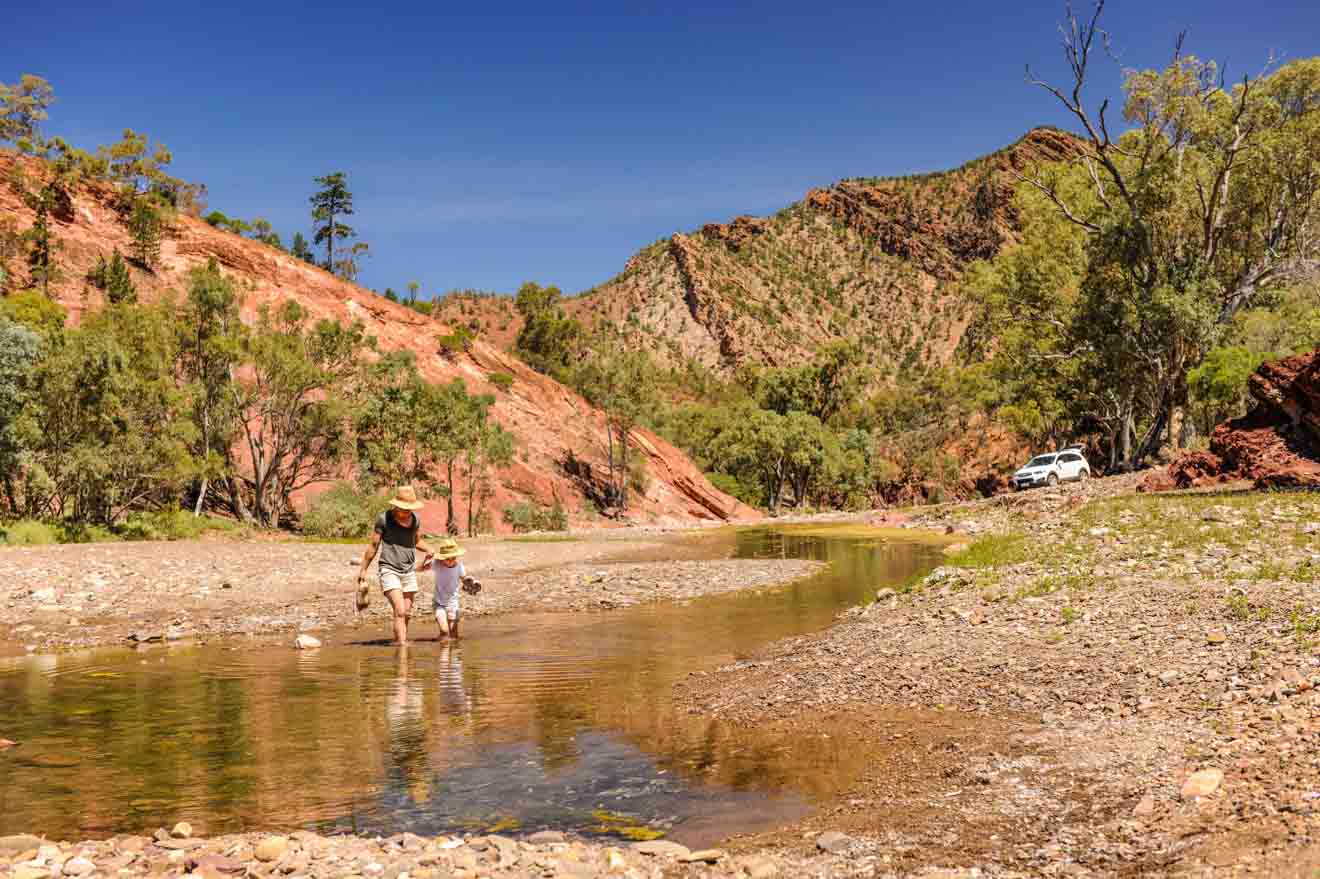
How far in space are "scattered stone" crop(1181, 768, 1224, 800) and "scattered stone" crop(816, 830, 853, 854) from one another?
2068 mm

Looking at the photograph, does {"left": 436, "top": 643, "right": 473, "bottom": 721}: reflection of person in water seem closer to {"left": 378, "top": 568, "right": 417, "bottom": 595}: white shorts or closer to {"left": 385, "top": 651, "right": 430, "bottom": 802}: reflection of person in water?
{"left": 385, "top": 651, "right": 430, "bottom": 802}: reflection of person in water

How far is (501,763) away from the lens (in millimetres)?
8039

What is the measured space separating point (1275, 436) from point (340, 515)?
38114 millimetres

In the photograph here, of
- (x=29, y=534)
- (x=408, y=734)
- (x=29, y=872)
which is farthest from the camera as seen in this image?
(x=29, y=534)

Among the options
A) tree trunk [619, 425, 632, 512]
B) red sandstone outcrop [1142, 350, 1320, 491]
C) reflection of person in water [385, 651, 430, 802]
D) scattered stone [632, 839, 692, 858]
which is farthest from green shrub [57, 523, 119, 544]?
tree trunk [619, 425, 632, 512]

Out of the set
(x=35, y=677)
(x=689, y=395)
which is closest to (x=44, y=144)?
(x=35, y=677)

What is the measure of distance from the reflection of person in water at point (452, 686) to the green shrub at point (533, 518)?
47300 mm

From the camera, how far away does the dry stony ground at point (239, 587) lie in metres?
16.2

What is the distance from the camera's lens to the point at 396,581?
47.1ft

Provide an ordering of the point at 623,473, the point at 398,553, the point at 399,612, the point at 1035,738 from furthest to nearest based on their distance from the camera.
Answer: the point at 623,473
the point at 398,553
the point at 399,612
the point at 1035,738

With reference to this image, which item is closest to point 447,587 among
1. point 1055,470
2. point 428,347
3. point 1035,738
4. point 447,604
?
point 447,604

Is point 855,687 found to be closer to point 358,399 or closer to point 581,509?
point 358,399

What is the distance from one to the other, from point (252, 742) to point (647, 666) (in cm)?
536

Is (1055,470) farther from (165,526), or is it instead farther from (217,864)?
(217,864)
